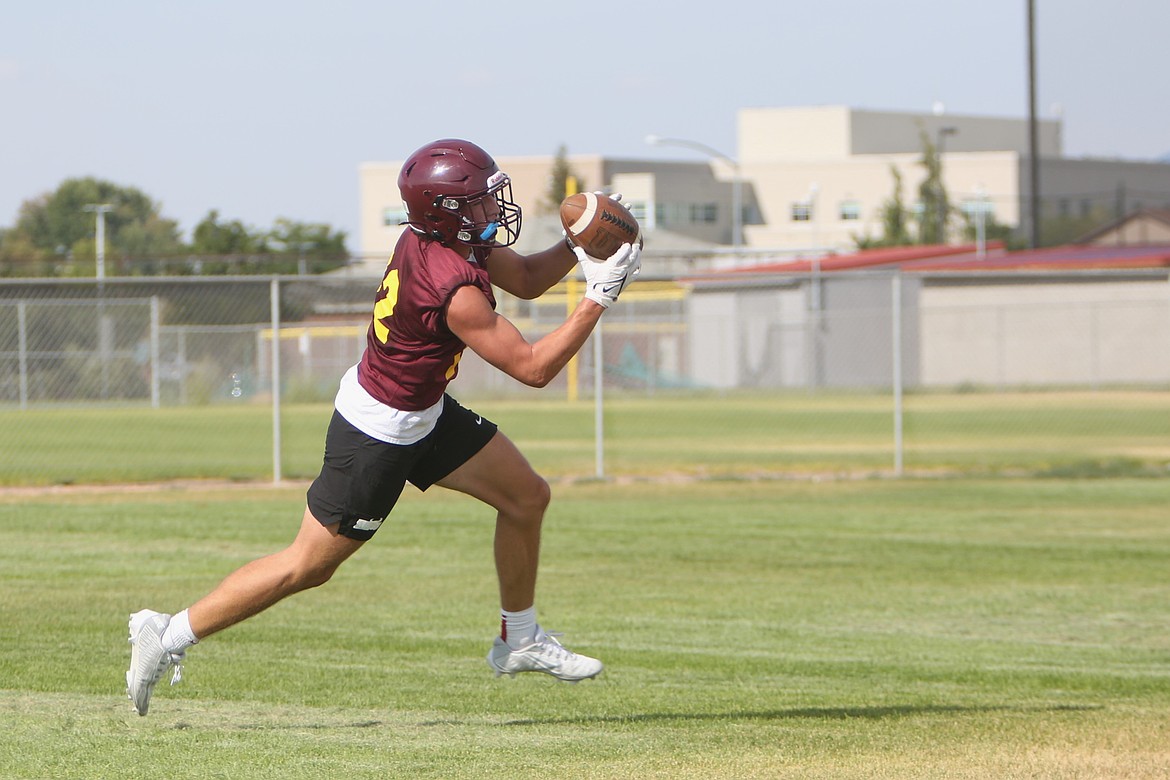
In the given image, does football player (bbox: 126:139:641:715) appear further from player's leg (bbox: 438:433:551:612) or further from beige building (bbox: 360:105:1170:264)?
beige building (bbox: 360:105:1170:264)

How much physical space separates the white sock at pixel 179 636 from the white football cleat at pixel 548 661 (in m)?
1.27

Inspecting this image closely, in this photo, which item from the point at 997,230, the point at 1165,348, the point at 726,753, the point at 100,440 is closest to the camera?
the point at 726,753

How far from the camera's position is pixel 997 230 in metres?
73.1

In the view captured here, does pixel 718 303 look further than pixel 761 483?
Yes

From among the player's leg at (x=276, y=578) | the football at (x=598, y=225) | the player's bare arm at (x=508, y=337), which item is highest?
the football at (x=598, y=225)

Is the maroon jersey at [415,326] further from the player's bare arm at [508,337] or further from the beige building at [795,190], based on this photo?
the beige building at [795,190]

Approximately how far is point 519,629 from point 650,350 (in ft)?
101

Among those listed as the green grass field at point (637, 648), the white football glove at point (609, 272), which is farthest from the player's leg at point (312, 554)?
the white football glove at point (609, 272)

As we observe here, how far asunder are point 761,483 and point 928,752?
12349mm

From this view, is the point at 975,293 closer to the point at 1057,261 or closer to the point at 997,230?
the point at 1057,261

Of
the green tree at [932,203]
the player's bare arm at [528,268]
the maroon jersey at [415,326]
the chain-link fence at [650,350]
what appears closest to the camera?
the maroon jersey at [415,326]

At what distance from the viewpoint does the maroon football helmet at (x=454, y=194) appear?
5613 millimetres

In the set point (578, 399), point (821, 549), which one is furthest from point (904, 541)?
point (578, 399)

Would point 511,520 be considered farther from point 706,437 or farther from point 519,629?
point 706,437
